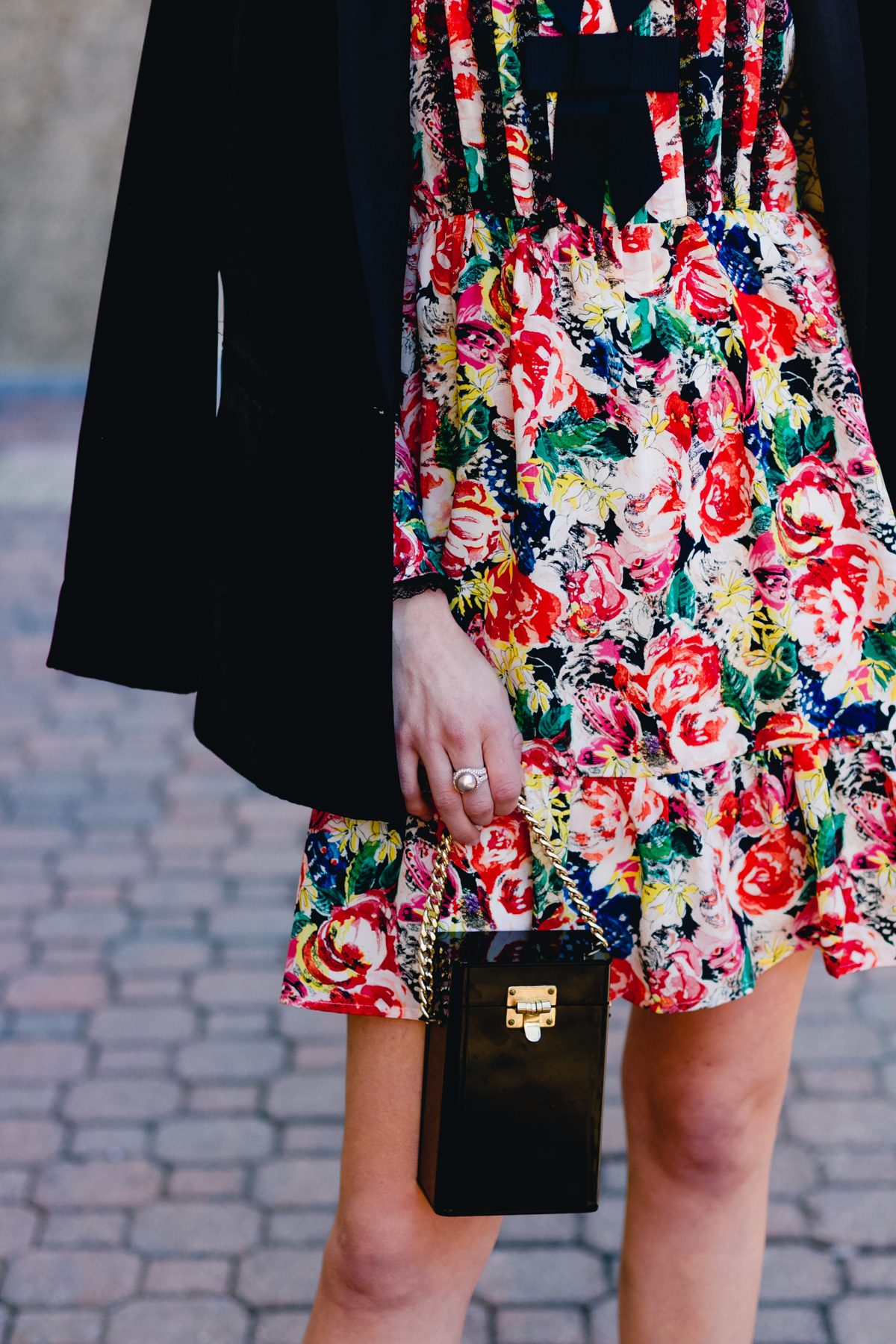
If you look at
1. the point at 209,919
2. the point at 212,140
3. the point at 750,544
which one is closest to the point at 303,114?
the point at 212,140

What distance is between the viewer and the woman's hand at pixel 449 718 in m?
1.18

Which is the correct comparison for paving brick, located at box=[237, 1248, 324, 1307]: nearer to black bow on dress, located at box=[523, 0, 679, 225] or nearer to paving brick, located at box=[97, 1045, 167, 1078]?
paving brick, located at box=[97, 1045, 167, 1078]

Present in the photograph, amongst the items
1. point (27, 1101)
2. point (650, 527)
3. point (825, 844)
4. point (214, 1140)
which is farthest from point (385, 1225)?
point (27, 1101)

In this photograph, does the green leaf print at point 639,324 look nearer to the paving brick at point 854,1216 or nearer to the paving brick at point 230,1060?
the paving brick at point 854,1216

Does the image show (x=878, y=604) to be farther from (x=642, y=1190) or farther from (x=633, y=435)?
(x=642, y=1190)

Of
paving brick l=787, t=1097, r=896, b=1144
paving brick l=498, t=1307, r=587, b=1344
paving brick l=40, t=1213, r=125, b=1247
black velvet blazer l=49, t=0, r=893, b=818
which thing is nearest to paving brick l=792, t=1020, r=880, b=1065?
paving brick l=787, t=1097, r=896, b=1144

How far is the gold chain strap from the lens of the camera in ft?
4.01

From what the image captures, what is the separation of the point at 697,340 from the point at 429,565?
0.31m

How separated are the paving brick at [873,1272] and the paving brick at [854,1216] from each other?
1.2 inches

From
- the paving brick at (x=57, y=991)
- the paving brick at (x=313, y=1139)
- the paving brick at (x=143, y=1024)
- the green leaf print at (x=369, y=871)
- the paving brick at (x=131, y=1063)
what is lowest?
the paving brick at (x=313, y=1139)

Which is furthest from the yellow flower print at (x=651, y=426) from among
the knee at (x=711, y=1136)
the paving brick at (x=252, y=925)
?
the paving brick at (x=252, y=925)

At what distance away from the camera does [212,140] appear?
129 cm

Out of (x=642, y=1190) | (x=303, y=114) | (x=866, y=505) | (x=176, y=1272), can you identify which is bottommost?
(x=176, y=1272)

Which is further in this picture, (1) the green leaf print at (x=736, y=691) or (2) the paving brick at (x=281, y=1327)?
(2) the paving brick at (x=281, y=1327)
